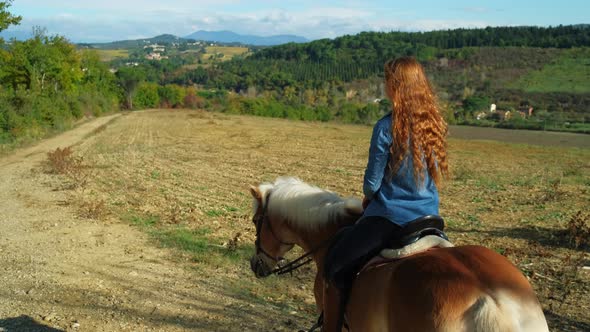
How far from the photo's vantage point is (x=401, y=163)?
120 inches

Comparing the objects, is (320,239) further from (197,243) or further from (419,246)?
(197,243)

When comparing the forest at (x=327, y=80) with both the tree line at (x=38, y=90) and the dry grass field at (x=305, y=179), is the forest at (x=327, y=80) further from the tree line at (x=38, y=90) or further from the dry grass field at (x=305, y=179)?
the dry grass field at (x=305, y=179)

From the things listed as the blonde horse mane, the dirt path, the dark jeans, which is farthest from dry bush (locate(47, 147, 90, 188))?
the dark jeans

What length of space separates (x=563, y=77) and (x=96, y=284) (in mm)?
94900

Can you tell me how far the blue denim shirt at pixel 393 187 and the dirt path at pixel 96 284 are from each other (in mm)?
3053

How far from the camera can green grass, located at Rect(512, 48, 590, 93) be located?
82.3 meters

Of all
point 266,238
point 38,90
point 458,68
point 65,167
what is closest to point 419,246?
point 266,238

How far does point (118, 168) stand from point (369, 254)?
17.1 meters

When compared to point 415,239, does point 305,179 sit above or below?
below

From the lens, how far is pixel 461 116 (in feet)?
231

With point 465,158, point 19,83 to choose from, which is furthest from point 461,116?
point 19,83

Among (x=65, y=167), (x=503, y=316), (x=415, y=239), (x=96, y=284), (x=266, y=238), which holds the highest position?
(x=415, y=239)

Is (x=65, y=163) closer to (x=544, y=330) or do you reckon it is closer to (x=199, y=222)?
(x=199, y=222)

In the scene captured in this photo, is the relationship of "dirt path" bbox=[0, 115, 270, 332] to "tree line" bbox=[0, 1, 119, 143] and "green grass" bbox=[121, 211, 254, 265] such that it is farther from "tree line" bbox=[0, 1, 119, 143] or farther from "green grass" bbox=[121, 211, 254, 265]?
"tree line" bbox=[0, 1, 119, 143]
